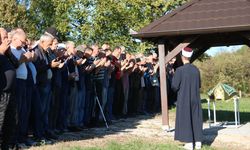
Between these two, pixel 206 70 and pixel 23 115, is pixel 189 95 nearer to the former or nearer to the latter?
pixel 23 115

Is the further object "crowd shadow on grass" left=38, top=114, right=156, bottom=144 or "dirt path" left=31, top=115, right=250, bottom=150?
"crowd shadow on grass" left=38, top=114, right=156, bottom=144

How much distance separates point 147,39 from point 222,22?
6.98 feet

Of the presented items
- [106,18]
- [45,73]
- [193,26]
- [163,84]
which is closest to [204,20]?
[193,26]

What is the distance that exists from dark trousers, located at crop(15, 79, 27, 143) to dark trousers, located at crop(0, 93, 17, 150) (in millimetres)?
767

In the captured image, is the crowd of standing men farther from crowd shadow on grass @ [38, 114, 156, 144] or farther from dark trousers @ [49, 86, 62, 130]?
crowd shadow on grass @ [38, 114, 156, 144]

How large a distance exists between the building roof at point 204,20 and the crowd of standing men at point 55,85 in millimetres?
1616

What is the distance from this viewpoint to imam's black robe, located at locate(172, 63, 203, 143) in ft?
32.4

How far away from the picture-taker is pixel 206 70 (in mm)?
37438

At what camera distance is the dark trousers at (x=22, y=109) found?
8.43 metres

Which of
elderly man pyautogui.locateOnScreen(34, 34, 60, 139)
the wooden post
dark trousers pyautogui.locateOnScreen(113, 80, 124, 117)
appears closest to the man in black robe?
elderly man pyautogui.locateOnScreen(34, 34, 60, 139)

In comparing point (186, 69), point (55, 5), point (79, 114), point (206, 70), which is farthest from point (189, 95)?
point (206, 70)

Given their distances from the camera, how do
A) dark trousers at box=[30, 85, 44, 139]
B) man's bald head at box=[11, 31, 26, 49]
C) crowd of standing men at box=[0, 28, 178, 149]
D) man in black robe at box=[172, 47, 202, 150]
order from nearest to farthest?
crowd of standing men at box=[0, 28, 178, 149] → man's bald head at box=[11, 31, 26, 49] → dark trousers at box=[30, 85, 44, 139] → man in black robe at box=[172, 47, 202, 150]

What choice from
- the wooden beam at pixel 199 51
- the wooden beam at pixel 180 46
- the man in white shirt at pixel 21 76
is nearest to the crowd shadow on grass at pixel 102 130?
the man in white shirt at pixel 21 76

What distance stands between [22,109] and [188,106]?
3.41 metres
